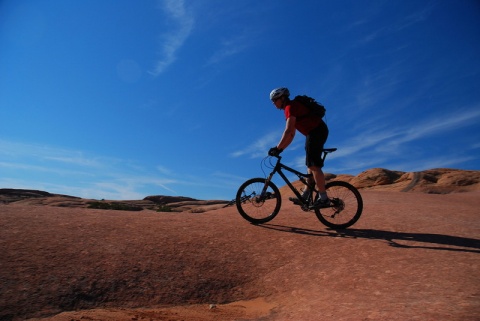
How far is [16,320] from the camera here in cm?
332

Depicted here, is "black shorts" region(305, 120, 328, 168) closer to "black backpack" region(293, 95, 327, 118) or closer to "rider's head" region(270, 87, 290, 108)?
"black backpack" region(293, 95, 327, 118)

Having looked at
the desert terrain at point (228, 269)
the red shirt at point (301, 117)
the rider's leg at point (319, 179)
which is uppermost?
the red shirt at point (301, 117)

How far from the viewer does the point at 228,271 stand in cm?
471

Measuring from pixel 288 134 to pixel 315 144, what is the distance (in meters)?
0.57

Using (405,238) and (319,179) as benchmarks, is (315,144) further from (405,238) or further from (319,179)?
(405,238)

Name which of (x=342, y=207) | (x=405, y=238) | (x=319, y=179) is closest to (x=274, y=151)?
(x=319, y=179)

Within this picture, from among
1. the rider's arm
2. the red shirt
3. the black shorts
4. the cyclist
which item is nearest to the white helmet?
the cyclist

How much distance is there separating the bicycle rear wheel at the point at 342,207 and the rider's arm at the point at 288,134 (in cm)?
121

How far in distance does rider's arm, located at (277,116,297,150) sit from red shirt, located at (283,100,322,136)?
12cm

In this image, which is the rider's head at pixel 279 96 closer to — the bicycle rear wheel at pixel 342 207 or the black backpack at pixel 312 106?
the black backpack at pixel 312 106

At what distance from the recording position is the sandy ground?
11.4 ft

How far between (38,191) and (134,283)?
52305 mm

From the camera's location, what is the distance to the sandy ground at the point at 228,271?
3.47m

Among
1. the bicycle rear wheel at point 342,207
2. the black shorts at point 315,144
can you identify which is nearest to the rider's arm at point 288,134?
the black shorts at point 315,144
